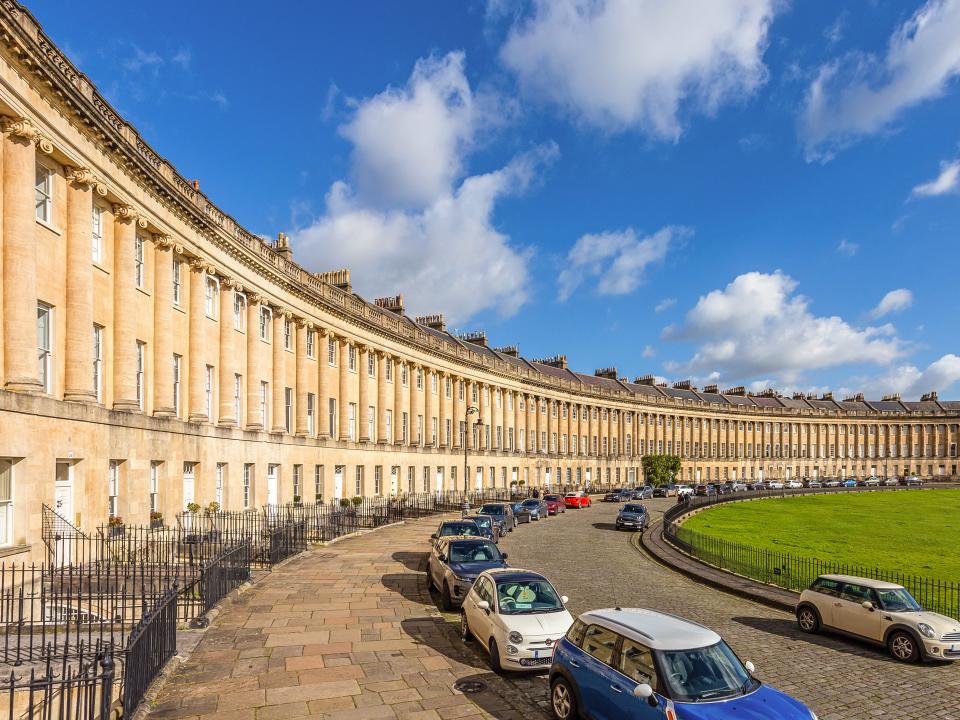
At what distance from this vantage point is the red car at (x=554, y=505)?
5009cm

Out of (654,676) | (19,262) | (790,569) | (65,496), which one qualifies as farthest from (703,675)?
(19,262)

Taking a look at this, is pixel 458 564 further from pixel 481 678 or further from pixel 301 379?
pixel 301 379

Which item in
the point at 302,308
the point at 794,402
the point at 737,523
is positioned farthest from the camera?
the point at 794,402

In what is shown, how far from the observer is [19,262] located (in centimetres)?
1795

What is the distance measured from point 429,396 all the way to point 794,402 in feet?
327

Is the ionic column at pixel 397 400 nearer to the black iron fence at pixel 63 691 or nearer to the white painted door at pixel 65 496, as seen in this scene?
the white painted door at pixel 65 496

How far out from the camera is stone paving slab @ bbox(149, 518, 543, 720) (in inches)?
408

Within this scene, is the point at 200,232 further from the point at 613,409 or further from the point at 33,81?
the point at 613,409

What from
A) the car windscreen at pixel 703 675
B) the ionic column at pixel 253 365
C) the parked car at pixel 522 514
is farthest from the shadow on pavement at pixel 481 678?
the parked car at pixel 522 514

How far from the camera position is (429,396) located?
59.0 metres

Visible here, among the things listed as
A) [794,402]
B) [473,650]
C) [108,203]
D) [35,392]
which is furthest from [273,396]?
[794,402]

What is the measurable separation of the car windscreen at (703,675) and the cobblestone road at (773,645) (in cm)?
295

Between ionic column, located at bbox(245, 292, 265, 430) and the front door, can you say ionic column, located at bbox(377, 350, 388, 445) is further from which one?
the front door

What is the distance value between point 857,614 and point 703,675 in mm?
8182
